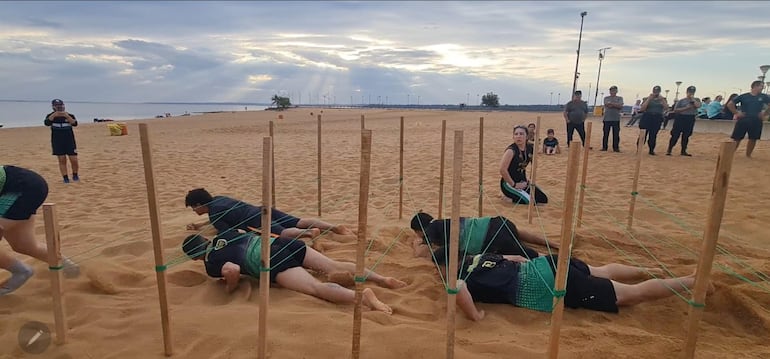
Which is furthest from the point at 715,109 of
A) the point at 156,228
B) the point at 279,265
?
the point at 156,228

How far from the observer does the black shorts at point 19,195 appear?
3.01 metres

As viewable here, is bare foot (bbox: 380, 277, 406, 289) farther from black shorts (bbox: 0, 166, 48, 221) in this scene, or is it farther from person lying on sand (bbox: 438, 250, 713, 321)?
black shorts (bbox: 0, 166, 48, 221)

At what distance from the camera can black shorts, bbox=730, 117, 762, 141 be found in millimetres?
8617

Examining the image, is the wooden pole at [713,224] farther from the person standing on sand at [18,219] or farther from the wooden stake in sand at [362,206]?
the person standing on sand at [18,219]

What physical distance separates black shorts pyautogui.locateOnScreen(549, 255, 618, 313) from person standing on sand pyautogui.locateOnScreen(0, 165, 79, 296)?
3682 millimetres

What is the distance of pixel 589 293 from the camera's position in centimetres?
284

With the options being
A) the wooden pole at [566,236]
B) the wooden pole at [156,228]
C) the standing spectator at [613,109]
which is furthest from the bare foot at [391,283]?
the standing spectator at [613,109]

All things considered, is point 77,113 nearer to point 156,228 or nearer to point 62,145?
point 62,145

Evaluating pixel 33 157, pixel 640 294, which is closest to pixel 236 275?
pixel 640 294

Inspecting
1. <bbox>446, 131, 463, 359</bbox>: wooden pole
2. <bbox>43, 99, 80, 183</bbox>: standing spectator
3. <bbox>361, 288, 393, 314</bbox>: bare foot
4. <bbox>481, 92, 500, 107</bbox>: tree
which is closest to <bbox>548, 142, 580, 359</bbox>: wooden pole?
<bbox>446, 131, 463, 359</bbox>: wooden pole

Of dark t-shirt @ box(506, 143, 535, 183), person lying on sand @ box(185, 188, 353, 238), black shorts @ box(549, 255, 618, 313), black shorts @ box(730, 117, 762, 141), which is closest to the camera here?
black shorts @ box(549, 255, 618, 313)

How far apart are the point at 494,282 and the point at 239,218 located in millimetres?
2591

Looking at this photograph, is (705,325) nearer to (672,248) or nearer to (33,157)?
(672,248)

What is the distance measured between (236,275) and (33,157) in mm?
10394
